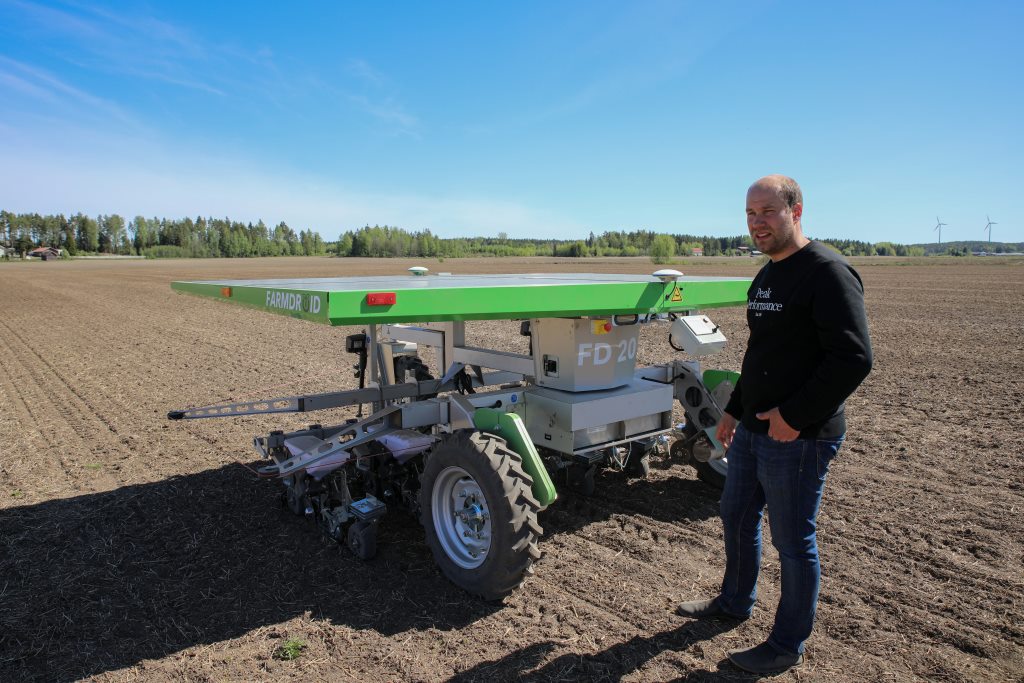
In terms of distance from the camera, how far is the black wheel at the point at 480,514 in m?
3.50

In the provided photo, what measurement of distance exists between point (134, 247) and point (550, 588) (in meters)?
162

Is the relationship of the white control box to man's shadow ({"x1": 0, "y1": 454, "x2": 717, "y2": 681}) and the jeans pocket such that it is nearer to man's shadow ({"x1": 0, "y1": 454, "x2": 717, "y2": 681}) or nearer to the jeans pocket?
man's shadow ({"x1": 0, "y1": 454, "x2": 717, "y2": 681})

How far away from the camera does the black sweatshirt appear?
8.19 ft

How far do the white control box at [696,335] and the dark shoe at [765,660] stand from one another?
1.82 meters

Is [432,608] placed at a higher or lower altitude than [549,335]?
lower

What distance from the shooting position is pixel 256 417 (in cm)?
788

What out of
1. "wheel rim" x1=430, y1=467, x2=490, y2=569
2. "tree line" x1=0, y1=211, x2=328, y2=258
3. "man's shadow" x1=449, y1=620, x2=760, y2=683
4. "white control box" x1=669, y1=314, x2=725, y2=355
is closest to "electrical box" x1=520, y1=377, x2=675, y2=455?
"white control box" x1=669, y1=314, x2=725, y2=355

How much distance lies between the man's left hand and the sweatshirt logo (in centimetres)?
43

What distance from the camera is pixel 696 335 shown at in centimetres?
431

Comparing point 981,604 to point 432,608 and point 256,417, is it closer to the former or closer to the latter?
point 432,608

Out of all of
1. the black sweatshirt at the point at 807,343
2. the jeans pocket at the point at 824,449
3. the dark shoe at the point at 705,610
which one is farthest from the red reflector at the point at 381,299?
the dark shoe at the point at 705,610

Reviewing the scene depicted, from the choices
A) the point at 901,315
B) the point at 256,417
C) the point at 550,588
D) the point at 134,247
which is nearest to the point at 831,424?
the point at 550,588

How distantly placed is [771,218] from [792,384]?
70 centimetres

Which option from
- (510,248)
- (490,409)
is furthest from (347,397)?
(510,248)
